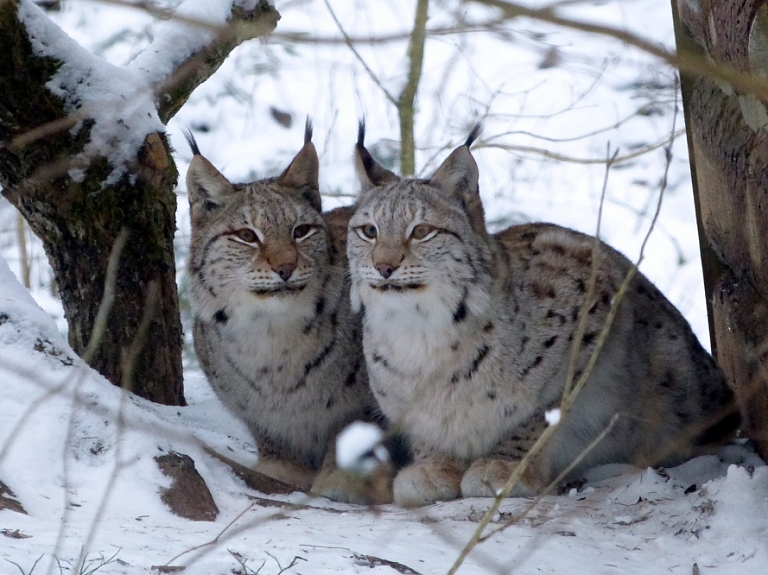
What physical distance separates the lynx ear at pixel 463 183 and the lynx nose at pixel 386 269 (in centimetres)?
50

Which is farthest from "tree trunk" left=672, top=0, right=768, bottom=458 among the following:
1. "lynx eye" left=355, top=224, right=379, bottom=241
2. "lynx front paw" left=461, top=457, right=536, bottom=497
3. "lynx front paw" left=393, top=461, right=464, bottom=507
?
"lynx eye" left=355, top=224, right=379, bottom=241

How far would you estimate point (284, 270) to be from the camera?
4457mm

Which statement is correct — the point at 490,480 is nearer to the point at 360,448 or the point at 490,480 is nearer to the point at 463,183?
the point at 360,448

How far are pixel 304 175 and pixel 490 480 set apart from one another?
1665 mm

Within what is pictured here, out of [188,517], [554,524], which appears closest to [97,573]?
[188,517]

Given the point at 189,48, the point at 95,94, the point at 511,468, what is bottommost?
the point at 511,468

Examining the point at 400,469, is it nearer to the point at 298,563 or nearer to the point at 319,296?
the point at 319,296

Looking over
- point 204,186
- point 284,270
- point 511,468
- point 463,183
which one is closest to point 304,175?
point 204,186

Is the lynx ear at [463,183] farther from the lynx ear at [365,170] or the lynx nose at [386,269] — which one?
the lynx nose at [386,269]

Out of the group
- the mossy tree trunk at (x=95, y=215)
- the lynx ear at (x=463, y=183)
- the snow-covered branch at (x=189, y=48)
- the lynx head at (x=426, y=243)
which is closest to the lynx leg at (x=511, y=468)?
the lynx head at (x=426, y=243)

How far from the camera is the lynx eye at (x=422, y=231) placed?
4.27 metres

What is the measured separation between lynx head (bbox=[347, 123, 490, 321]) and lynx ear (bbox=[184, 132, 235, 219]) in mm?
689

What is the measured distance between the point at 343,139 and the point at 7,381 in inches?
253

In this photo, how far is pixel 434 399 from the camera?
434 cm
